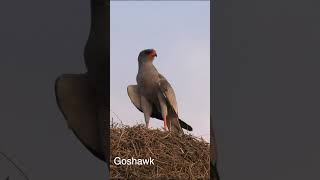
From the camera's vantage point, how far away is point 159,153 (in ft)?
11.8

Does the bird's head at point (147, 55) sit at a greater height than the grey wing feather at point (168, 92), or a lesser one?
greater

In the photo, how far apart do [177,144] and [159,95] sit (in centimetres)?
32

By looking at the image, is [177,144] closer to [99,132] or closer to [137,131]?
[137,131]

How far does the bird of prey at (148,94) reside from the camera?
359 cm

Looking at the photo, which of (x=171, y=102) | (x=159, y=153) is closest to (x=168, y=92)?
(x=171, y=102)

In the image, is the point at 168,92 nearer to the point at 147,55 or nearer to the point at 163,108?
the point at 163,108

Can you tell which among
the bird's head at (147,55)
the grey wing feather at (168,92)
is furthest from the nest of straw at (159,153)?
the bird's head at (147,55)

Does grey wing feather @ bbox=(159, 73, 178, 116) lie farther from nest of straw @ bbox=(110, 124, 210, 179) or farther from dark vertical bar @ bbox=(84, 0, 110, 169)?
dark vertical bar @ bbox=(84, 0, 110, 169)

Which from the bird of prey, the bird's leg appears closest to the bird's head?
the bird of prey

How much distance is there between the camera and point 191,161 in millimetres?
3615

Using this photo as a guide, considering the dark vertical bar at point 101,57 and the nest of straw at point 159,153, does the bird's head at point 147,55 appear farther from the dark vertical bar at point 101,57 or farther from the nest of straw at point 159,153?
the nest of straw at point 159,153

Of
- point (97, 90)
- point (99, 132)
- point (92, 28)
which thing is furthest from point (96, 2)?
point (99, 132)

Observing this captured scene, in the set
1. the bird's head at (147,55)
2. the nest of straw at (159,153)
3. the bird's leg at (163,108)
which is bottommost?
the nest of straw at (159,153)

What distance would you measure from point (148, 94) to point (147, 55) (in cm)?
27
